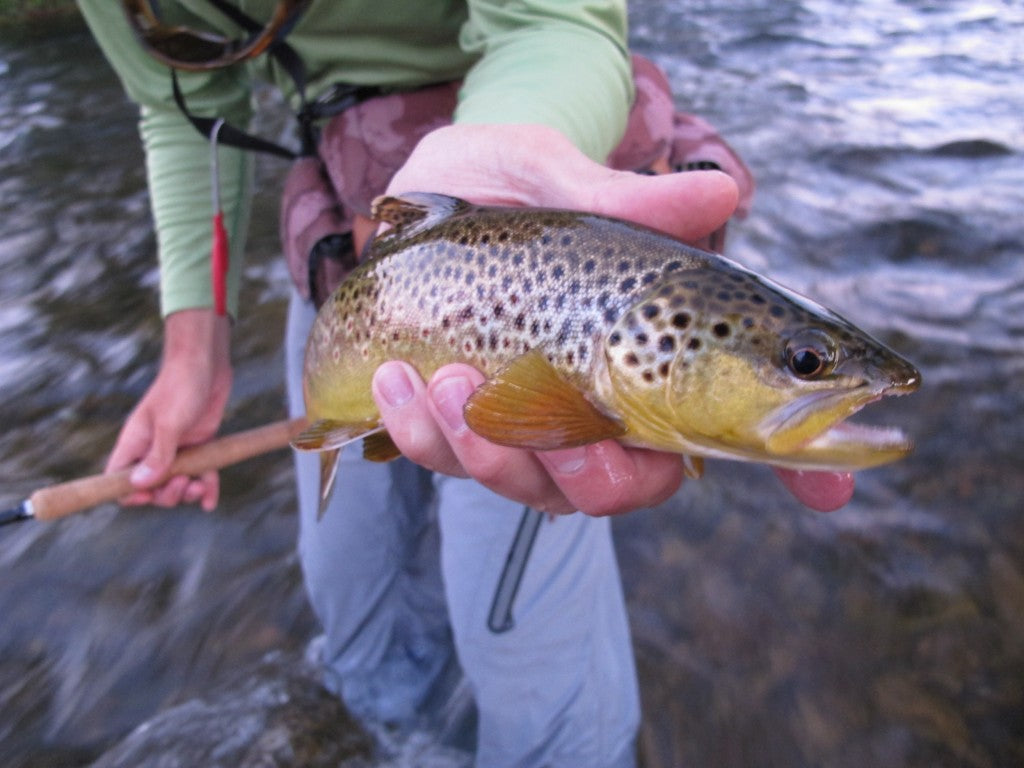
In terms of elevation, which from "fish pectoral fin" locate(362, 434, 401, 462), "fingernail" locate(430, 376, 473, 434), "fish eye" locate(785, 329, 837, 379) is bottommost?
"fish pectoral fin" locate(362, 434, 401, 462)

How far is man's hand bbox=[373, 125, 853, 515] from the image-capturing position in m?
1.41

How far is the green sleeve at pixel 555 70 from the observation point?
179cm

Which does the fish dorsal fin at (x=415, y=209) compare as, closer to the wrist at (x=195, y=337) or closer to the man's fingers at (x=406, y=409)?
the man's fingers at (x=406, y=409)

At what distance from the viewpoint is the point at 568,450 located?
1.40 metres

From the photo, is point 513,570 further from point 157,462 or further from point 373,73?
point 373,73

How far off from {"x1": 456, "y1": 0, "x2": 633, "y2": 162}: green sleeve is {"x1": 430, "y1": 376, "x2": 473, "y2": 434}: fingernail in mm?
678

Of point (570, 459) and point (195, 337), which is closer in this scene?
point (570, 459)

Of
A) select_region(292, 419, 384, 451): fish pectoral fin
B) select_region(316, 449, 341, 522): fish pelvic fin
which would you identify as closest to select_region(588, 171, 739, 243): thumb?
select_region(292, 419, 384, 451): fish pectoral fin

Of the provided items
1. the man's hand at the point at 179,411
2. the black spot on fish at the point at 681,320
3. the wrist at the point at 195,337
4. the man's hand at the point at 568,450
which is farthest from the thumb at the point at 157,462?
the black spot on fish at the point at 681,320

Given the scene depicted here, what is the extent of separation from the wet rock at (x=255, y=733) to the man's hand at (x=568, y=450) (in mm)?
1736

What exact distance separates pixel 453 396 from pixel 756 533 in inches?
99.6

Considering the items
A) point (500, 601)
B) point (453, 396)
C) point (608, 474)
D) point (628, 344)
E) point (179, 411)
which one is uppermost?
point (628, 344)

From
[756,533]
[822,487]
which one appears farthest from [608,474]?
[756,533]

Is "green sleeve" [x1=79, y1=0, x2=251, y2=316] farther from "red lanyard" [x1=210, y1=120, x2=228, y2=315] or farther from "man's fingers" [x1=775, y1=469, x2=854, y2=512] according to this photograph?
"man's fingers" [x1=775, y1=469, x2=854, y2=512]
